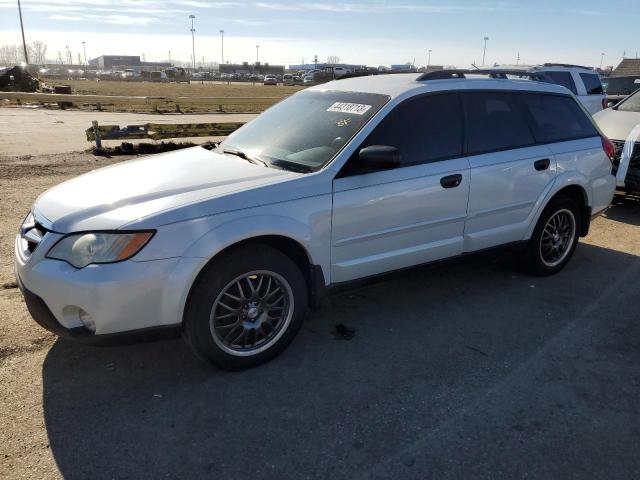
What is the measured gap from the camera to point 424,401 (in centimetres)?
319

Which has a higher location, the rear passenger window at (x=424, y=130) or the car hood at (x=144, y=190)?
the rear passenger window at (x=424, y=130)

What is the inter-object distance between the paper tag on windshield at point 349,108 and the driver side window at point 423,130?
20cm

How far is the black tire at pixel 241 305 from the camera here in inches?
125

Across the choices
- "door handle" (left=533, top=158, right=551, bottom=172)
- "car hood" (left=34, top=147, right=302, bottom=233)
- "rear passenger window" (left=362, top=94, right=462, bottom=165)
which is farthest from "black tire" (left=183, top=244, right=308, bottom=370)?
"door handle" (left=533, top=158, right=551, bottom=172)

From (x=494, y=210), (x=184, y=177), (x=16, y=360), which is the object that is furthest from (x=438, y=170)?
(x=16, y=360)

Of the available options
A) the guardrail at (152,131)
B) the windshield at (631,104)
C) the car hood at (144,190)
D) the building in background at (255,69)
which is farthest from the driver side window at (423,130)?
the building in background at (255,69)

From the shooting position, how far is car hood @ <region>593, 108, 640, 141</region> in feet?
25.2

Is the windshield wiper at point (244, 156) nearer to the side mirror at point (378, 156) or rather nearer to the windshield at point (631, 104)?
the side mirror at point (378, 156)

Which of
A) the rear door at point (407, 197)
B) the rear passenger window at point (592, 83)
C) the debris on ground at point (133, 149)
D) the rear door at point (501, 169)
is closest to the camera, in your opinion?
the rear door at point (407, 197)

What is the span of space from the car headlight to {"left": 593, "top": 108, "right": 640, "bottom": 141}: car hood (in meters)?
7.09

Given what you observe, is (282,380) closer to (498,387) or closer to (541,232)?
(498,387)

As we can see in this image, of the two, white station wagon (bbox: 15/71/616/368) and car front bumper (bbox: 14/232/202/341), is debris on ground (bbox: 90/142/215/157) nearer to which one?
white station wagon (bbox: 15/71/616/368)

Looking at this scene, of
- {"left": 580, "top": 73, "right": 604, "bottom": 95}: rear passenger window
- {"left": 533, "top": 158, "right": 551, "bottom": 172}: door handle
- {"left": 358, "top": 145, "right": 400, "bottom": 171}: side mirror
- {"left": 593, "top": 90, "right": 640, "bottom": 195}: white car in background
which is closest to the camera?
{"left": 358, "top": 145, "right": 400, "bottom": 171}: side mirror

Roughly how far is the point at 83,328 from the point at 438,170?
2.66 meters
